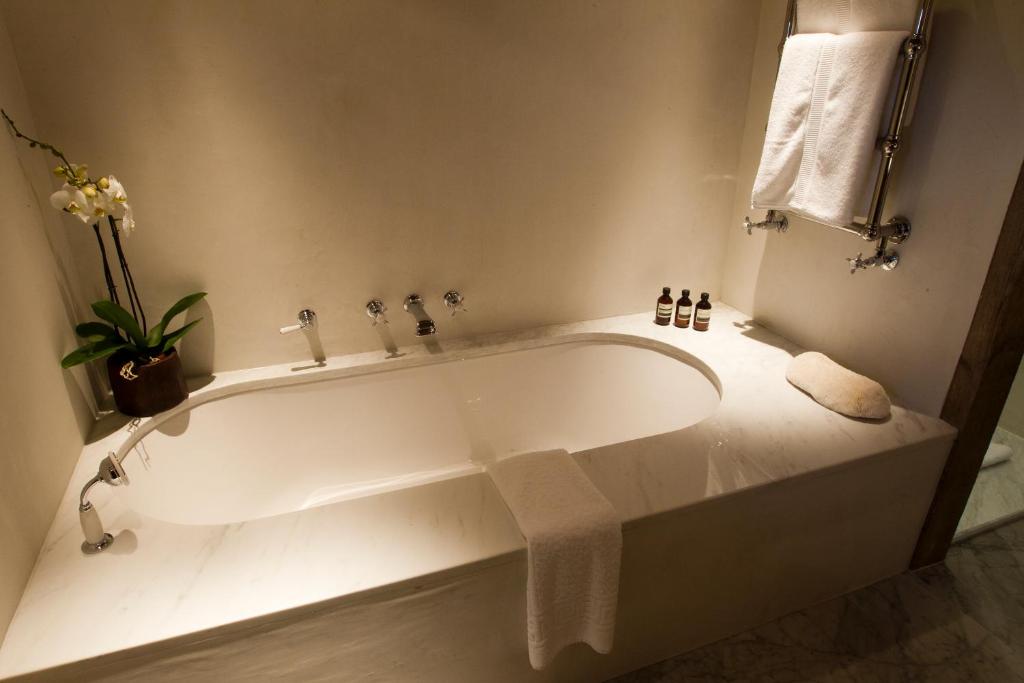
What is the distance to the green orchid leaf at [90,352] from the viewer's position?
137 cm

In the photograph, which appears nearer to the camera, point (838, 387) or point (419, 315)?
point (838, 387)

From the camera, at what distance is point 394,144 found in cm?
168

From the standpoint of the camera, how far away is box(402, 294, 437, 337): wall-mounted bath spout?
1827mm

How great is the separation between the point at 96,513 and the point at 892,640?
6.04ft

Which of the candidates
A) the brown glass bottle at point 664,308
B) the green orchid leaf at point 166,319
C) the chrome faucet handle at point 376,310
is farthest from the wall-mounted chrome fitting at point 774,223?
the green orchid leaf at point 166,319

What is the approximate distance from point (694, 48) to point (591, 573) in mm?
1571

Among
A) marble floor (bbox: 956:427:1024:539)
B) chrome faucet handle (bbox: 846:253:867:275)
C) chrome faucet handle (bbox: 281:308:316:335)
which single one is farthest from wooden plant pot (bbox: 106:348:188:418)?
marble floor (bbox: 956:427:1024:539)

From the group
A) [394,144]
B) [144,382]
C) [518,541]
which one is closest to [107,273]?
[144,382]

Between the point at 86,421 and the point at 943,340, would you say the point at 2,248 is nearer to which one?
the point at 86,421

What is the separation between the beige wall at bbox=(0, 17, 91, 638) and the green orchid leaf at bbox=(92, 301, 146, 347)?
0.09m

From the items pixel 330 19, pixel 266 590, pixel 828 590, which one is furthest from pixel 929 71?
pixel 266 590

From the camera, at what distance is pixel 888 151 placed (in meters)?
1.40

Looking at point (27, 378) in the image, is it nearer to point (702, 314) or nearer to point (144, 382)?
point (144, 382)

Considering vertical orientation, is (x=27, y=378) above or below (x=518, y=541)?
above
